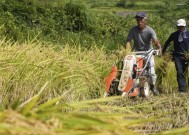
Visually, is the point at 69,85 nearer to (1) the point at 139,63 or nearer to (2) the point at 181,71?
(1) the point at 139,63

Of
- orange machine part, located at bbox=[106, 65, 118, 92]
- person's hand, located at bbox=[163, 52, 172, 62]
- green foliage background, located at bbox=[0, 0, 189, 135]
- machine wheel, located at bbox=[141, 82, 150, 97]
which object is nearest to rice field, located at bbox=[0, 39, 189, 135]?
green foliage background, located at bbox=[0, 0, 189, 135]

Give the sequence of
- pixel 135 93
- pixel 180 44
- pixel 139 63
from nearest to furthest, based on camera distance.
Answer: pixel 135 93
pixel 139 63
pixel 180 44

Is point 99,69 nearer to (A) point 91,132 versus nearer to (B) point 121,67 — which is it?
(B) point 121,67

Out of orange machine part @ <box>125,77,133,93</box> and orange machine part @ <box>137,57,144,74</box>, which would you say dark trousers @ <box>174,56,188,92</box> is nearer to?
orange machine part @ <box>137,57,144,74</box>

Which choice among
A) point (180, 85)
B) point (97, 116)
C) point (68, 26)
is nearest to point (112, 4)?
point (68, 26)

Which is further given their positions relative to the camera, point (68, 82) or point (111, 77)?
point (111, 77)

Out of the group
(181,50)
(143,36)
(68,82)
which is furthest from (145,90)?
(68,82)

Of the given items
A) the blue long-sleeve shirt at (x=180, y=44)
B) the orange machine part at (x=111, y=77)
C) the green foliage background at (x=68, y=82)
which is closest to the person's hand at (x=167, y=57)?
the green foliage background at (x=68, y=82)

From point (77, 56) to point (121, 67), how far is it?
78 centimetres

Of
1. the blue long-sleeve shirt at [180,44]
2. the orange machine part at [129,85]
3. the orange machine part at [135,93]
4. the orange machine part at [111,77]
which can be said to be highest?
the blue long-sleeve shirt at [180,44]

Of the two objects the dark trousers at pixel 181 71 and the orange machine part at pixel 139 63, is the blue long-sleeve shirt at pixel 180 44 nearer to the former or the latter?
the dark trousers at pixel 181 71

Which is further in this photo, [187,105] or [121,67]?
[121,67]

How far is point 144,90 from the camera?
8.27 m

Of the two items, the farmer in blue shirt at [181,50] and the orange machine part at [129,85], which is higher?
the farmer in blue shirt at [181,50]
